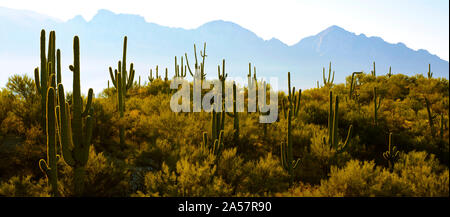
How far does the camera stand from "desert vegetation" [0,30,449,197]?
5.21m

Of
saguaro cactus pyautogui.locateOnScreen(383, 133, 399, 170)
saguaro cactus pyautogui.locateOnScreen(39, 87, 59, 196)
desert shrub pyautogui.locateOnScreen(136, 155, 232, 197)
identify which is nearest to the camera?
saguaro cactus pyautogui.locateOnScreen(39, 87, 59, 196)

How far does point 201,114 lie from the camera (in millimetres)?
9953

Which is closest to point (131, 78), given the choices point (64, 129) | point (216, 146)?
point (216, 146)

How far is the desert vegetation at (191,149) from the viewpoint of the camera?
5.21 meters

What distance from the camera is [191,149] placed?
711 centimetres

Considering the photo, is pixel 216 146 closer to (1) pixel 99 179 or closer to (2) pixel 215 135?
(2) pixel 215 135

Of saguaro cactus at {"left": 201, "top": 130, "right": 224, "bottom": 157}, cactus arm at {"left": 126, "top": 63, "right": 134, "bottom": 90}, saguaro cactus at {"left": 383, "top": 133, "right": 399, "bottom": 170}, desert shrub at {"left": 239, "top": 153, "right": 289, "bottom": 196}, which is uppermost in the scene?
cactus arm at {"left": 126, "top": 63, "right": 134, "bottom": 90}

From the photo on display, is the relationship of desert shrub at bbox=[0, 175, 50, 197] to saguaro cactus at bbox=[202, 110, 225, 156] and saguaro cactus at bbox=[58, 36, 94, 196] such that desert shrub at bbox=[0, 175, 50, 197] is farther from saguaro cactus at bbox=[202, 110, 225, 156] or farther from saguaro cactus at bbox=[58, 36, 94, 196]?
saguaro cactus at bbox=[202, 110, 225, 156]

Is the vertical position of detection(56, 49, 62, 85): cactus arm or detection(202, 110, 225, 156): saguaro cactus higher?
detection(56, 49, 62, 85): cactus arm

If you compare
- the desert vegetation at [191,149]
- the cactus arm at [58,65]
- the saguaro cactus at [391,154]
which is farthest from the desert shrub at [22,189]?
the saguaro cactus at [391,154]

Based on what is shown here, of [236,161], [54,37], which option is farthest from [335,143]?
[54,37]

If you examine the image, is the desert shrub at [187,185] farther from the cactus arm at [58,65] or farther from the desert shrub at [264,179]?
the cactus arm at [58,65]

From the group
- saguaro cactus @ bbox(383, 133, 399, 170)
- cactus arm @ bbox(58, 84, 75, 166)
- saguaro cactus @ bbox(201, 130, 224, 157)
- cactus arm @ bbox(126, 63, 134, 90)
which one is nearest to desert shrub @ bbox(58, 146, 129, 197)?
cactus arm @ bbox(58, 84, 75, 166)
